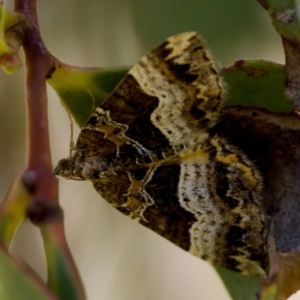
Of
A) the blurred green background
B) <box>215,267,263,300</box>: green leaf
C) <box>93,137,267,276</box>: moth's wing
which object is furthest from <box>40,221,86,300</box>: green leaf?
the blurred green background

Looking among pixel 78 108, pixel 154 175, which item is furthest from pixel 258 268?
pixel 78 108

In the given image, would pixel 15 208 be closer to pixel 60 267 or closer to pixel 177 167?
pixel 60 267

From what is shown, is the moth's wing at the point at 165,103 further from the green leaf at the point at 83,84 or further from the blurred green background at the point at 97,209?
the blurred green background at the point at 97,209

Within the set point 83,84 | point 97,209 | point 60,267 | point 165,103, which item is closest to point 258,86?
point 165,103

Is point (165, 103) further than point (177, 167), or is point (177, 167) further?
point (177, 167)

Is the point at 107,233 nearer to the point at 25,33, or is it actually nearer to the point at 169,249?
the point at 169,249

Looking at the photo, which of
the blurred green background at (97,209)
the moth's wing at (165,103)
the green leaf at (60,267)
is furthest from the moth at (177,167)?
the blurred green background at (97,209)

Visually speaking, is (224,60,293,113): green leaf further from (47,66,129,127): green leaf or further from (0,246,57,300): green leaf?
(0,246,57,300): green leaf
